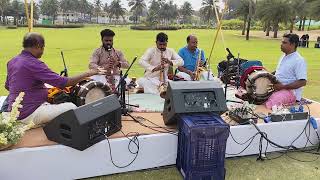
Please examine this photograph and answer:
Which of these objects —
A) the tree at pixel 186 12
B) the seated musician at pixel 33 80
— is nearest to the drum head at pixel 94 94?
the seated musician at pixel 33 80

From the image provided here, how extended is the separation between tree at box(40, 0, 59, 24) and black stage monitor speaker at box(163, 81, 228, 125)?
87094 mm

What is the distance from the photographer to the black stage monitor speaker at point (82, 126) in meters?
4.19

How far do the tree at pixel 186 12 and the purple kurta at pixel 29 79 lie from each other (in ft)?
342

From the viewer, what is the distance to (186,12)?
10719cm

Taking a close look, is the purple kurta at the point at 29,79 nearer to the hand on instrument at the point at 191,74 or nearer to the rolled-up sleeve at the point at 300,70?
the hand on instrument at the point at 191,74

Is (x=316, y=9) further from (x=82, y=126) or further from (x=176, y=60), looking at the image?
(x=82, y=126)

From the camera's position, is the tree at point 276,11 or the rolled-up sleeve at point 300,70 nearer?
the rolled-up sleeve at point 300,70

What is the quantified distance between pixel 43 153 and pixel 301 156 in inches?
151

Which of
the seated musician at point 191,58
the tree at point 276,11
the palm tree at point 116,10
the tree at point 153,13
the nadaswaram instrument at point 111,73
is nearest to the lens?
the nadaswaram instrument at point 111,73

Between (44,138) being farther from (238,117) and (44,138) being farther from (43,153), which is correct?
(238,117)

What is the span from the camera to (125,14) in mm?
110562

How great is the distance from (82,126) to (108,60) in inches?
130

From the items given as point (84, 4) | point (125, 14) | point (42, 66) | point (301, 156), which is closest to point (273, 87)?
point (301, 156)

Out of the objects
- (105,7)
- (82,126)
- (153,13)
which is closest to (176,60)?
(82,126)
